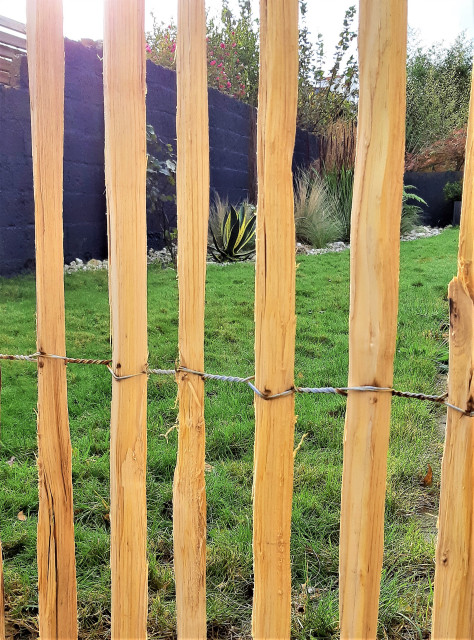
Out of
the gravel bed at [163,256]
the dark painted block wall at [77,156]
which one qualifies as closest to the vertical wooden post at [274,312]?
the gravel bed at [163,256]

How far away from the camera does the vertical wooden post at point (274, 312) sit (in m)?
0.88

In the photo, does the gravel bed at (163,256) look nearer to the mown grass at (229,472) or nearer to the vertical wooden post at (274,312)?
the mown grass at (229,472)

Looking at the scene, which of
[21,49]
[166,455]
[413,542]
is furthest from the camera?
[21,49]

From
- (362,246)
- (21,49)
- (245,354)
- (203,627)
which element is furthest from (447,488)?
(21,49)

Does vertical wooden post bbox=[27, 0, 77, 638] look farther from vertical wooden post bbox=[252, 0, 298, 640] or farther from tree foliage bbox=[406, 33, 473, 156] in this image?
tree foliage bbox=[406, 33, 473, 156]

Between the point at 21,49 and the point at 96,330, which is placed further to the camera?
the point at 21,49

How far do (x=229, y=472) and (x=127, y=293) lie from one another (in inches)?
40.6

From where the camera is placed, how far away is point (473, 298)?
843mm

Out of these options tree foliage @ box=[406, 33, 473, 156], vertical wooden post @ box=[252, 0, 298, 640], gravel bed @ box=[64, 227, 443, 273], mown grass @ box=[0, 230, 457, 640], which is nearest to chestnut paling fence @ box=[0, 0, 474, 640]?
vertical wooden post @ box=[252, 0, 298, 640]

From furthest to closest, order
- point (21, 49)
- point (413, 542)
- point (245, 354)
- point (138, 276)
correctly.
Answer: point (21, 49) → point (245, 354) → point (413, 542) → point (138, 276)

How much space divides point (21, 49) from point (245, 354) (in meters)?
3.25

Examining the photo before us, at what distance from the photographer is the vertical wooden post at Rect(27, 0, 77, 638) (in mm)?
1058

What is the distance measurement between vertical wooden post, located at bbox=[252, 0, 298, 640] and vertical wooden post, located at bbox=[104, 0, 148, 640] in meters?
0.23

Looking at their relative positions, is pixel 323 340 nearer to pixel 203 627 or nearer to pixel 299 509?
pixel 299 509
